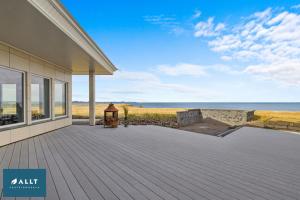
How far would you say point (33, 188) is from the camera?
8.89 feet

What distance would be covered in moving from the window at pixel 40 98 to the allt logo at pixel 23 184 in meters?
4.80

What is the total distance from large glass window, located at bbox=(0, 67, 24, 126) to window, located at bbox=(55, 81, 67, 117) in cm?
270

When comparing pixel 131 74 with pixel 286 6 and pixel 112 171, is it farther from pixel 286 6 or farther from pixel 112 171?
pixel 112 171

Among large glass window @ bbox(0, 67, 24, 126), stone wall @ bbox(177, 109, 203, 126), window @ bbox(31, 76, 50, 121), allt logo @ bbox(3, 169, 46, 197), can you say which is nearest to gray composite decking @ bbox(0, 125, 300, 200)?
allt logo @ bbox(3, 169, 46, 197)

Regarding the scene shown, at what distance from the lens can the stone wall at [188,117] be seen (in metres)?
14.0

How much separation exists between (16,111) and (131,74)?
148ft

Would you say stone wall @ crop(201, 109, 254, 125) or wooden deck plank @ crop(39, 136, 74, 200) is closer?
wooden deck plank @ crop(39, 136, 74, 200)

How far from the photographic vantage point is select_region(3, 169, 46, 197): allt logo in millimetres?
2613

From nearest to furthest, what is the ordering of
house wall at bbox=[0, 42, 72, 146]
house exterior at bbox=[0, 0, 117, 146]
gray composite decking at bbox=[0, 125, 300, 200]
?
gray composite decking at bbox=[0, 125, 300, 200] → house exterior at bbox=[0, 0, 117, 146] → house wall at bbox=[0, 42, 72, 146]

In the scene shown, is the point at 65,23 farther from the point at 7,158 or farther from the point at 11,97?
the point at 11,97

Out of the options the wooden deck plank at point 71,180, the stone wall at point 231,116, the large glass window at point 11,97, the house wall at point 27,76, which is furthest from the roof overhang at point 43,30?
the stone wall at point 231,116

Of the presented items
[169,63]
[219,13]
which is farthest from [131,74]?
[219,13]

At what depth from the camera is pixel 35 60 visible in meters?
7.39

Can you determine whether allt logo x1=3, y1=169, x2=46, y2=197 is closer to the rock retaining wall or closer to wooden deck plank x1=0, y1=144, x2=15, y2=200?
wooden deck plank x1=0, y1=144, x2=15, y2=200
